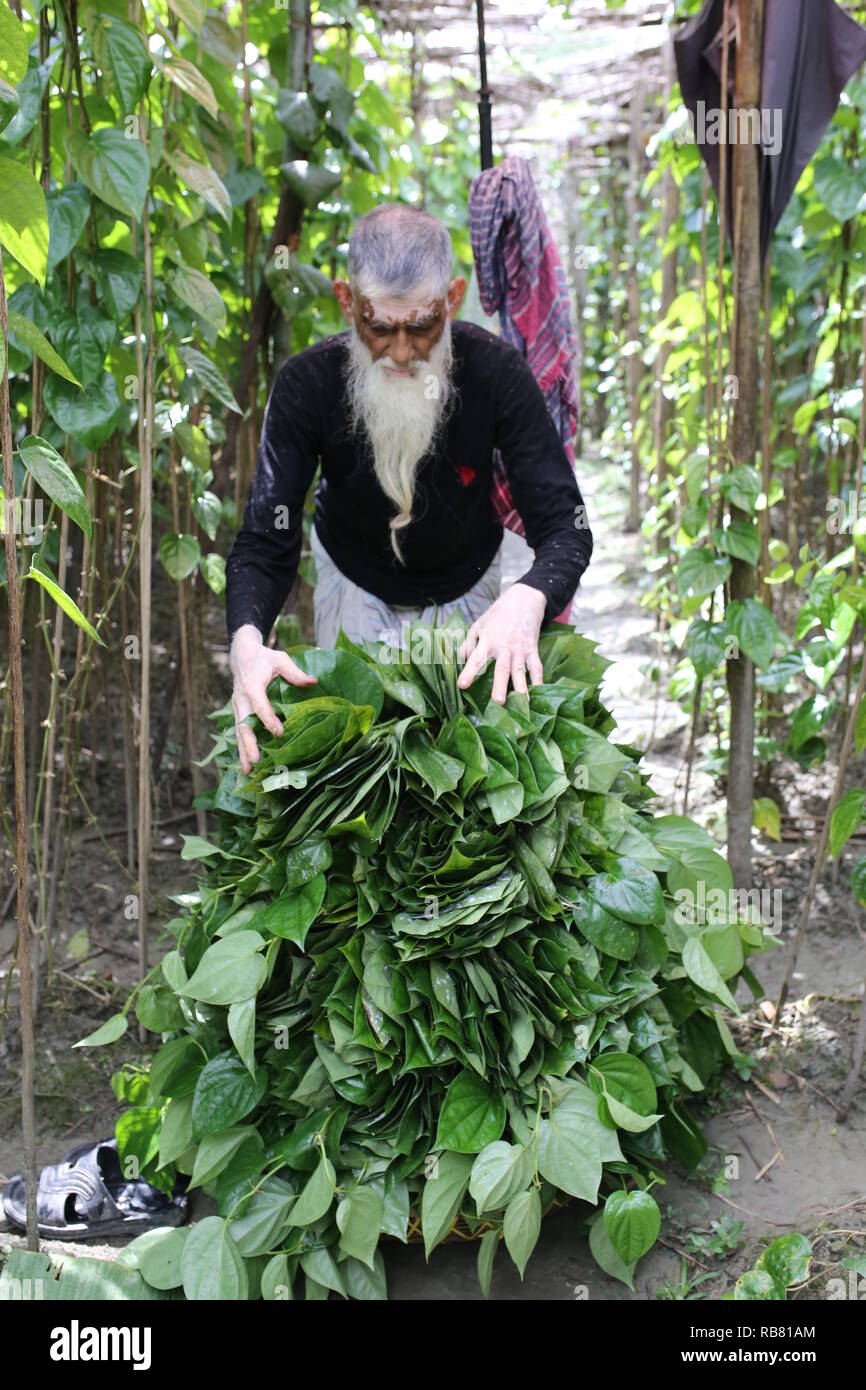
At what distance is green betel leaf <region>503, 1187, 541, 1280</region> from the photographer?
133cm

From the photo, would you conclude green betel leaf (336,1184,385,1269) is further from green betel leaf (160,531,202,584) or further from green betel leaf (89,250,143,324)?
green betel leaf (89,250,143,324)

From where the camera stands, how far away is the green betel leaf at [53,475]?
1.26 metres

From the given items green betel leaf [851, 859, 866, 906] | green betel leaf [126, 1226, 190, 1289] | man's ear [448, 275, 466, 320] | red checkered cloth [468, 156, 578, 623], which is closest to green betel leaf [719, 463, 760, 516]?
red checkered cloth [468, 156, 578, 623]

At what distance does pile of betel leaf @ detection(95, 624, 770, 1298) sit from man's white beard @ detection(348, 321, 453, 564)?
1.68 feet

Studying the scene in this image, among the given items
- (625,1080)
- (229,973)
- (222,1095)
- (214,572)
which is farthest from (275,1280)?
(214,572)

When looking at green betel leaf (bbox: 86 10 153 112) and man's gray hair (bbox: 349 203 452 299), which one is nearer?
green betel leaf (bbox: 86 10 153 112)

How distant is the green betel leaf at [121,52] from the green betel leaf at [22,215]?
522 mm

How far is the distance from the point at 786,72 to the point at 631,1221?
6.00ft

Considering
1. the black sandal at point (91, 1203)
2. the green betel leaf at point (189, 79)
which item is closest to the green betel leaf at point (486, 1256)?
the black sandal at point (91, 1203)

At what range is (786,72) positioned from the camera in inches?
77.5

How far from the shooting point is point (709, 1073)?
169 cm

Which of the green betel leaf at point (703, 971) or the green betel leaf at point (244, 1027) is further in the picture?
the green betel leaf at point (703, 971)

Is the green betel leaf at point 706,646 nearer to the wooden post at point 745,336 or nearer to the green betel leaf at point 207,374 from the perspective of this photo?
the wooden post at point 745,336

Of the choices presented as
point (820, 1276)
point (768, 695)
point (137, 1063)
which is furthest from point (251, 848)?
point (768, 695)
